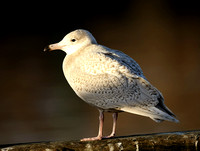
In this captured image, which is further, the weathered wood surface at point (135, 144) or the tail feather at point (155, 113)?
the tail feather at point (155, 113)

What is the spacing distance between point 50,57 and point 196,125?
4.10 m

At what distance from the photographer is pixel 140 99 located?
4703 millimetres

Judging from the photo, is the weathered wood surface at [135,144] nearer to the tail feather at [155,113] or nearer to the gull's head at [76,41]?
the tail feather at [155,113]

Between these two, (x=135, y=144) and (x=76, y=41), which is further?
(x=76, y=41)

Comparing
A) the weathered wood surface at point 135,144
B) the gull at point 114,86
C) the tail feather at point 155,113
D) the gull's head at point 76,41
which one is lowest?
the weathered wood surface at point 135,144

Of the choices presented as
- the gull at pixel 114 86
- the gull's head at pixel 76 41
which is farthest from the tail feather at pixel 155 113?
the gull's head at pixel 76 41

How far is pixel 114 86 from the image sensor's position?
473cm

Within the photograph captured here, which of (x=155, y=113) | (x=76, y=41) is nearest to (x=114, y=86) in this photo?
(x=155, y=113)

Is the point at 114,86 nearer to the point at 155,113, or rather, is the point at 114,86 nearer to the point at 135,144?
the point at 155,113

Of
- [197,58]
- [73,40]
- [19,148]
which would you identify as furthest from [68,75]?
[197,58]

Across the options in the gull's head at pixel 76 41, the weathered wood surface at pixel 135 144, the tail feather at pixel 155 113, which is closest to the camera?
the weathered wood surface at pixel 135 144

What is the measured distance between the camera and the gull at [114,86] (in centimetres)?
468

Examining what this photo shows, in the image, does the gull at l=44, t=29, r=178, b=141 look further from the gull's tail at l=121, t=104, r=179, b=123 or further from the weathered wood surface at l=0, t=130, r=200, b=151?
the weathered wood surface at l=0, t=130, r=200, b=151

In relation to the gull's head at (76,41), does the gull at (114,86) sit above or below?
below
